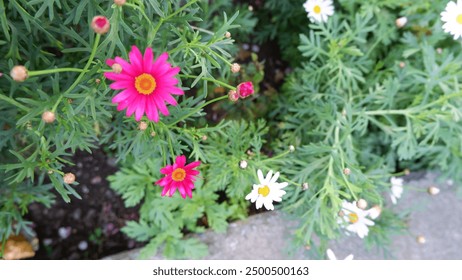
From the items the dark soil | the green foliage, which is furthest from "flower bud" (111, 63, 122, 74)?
the dark soil

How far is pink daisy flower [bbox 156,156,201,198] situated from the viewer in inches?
54.4

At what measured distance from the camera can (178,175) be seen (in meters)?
1.40

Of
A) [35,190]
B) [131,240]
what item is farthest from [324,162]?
[35,190]

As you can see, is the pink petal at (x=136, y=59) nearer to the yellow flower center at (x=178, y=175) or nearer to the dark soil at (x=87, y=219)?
the yellow flower center at (x=178, y=175)

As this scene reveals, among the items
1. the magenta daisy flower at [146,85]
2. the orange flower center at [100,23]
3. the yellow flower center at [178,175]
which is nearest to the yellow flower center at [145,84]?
the magenta daisy flower at [146,85]

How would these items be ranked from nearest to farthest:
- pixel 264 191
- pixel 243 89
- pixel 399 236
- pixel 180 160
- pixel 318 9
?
pixel 243 89 < pixel 180 160 < pixel 264 191 < pixel 318 9 < pixel 399 236

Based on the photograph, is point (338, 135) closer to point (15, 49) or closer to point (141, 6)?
point (141, 6)

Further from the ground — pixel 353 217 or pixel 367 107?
pixel 367 107

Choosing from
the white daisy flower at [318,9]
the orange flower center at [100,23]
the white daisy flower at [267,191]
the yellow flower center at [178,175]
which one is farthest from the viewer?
the white daisy flower at [318,9]

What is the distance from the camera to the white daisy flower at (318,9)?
2.08 m

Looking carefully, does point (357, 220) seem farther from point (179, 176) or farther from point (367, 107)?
point (179, 176)
